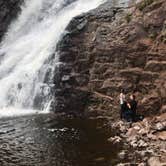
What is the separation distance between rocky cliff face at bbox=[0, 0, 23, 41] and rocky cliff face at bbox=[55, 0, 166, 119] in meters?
14.3

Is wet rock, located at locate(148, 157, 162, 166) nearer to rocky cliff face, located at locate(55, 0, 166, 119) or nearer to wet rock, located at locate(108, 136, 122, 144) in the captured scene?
wet rock, located at locate(108, 136, 122, 144)

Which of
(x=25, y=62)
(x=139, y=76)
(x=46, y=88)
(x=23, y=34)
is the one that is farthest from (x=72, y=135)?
(x=23, y=34)

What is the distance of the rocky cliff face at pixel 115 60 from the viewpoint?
2920 centimetres

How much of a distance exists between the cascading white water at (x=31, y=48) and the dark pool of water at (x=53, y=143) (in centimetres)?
432

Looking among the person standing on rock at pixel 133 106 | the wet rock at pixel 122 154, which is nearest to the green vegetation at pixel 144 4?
the person standing on rock at pixel 133 106

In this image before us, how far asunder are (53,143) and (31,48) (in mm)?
16830

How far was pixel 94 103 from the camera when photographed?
31.2m

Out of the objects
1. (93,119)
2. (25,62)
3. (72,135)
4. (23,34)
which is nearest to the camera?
(72,135)

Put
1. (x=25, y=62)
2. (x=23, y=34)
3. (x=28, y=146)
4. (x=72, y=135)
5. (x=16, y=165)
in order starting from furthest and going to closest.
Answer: (x=23, y=34) → (x=25, y=62) → (x=72, y=135) → (x=28, y=146) → (x=16, y=165)

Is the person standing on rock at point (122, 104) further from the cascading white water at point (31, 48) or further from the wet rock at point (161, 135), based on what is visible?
the cascading white water at point (31, 48)

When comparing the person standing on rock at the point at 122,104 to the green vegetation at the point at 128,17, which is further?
the green vegetation at the point at 128,17

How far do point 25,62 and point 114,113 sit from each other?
451 inches

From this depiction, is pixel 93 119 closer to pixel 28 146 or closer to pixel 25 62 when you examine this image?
pixel 28 146

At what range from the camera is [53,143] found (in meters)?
24.5
